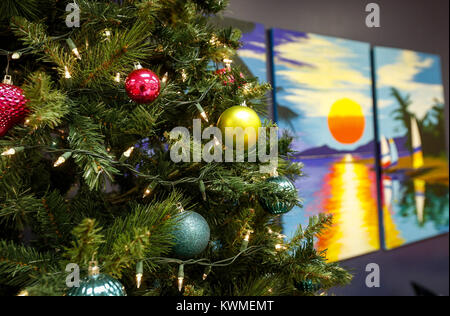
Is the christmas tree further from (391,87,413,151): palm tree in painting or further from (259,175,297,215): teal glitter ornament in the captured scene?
(391,87,413,151): palm tree in painting

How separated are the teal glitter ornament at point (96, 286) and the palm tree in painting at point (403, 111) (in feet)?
5.21

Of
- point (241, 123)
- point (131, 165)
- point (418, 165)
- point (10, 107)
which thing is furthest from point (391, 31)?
point (10, 107)

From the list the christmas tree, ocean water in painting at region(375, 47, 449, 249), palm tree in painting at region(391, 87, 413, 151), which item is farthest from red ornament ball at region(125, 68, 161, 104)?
palm tree in painting at region(391, 87, 413, 151)

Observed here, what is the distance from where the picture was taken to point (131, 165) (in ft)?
1.84

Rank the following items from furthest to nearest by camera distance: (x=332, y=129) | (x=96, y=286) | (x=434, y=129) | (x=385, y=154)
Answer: (x=434, y=129) → (x=385, y=154) → (x=332, y=129) → (x=96, y=286)

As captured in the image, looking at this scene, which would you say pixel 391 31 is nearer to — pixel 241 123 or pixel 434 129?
pixel 434 129

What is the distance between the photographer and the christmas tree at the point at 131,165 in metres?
0.43

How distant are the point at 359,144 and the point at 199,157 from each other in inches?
43.9

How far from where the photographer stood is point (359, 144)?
1.47 meters

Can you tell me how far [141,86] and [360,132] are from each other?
1.22m

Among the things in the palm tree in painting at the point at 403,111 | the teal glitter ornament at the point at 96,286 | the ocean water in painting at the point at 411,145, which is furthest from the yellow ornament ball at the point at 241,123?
the palm tree in painting at the point at 403,111

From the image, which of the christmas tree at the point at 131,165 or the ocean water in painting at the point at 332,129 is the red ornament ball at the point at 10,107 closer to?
the christmas tree at the point at 131,165
